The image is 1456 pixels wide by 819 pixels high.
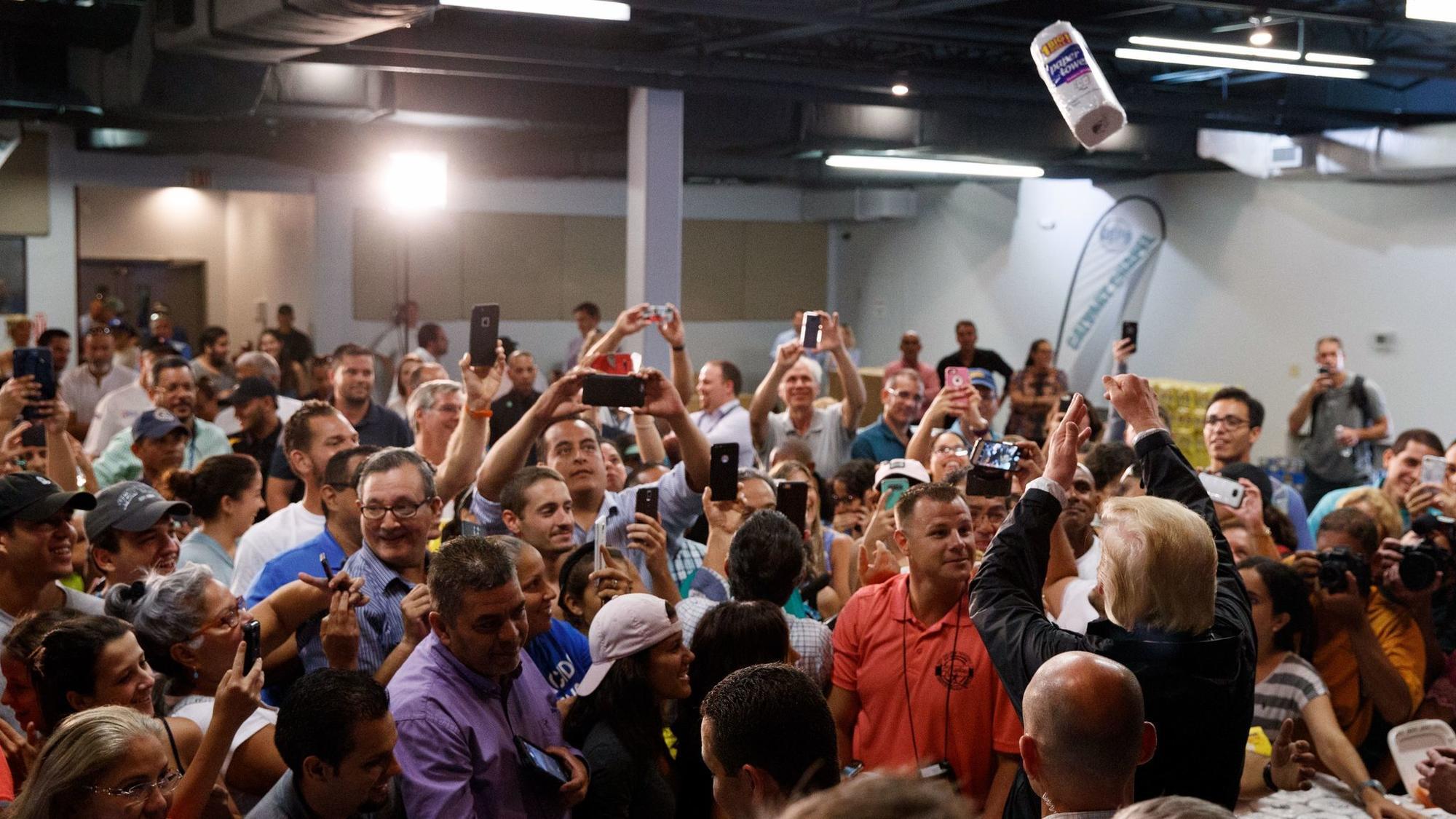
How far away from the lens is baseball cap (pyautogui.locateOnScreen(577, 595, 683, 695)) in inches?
111

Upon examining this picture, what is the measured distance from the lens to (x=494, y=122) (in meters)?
9.48

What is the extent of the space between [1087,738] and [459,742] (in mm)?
1160

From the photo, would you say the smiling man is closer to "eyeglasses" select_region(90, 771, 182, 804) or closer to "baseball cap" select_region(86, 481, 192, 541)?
"eyeglasses" select_region(90, 771, 182, 804)

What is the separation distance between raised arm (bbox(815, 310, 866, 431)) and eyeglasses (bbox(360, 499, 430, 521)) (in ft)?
9.57

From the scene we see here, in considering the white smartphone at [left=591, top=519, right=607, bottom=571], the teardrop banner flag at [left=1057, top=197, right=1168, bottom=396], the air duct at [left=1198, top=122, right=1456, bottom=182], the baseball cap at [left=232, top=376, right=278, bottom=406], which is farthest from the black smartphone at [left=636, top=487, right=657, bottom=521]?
the teardrop banner flag at [left=1057, top=197, right=1168, bottom=396]

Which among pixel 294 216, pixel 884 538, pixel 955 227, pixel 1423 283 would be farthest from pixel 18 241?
pixel 1423 283

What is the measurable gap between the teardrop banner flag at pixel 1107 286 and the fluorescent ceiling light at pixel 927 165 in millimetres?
1482

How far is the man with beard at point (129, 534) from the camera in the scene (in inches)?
138

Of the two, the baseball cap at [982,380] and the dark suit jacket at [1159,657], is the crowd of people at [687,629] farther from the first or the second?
the baseball cap at [982,380]

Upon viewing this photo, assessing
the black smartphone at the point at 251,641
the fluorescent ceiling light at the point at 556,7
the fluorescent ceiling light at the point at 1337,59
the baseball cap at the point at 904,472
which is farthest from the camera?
the fluorescent ceiling light at the point at 1337,59

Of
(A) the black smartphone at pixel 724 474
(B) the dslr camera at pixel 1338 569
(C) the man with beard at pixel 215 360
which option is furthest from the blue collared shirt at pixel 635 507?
(C) the man with beard at pixel 215 360

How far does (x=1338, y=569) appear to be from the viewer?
157 inches

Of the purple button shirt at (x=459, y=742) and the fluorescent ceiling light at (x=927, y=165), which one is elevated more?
the fluorescent ceiling light at (x=927, y=165)

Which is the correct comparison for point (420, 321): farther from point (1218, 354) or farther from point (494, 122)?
point (1218, 354)
